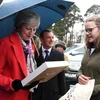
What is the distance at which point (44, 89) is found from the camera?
13.2ft

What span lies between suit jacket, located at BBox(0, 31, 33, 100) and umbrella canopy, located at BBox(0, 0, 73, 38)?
0.28 metres

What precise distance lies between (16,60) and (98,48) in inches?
34.5

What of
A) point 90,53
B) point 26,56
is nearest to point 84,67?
point 90,53

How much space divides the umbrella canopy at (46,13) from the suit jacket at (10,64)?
28 cm

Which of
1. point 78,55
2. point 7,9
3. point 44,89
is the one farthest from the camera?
point 78,55

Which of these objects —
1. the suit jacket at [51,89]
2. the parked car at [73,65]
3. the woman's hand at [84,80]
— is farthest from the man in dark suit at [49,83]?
the parked car at [73,65]

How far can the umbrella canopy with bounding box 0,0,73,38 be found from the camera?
121 inches

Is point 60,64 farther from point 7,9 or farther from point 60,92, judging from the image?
point 60,92

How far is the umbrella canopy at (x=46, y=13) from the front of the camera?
3.08 meters

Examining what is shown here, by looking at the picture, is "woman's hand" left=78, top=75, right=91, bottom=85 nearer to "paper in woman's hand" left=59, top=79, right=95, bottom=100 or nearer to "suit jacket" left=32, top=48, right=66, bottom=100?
"paper in woman's hand" left=59, top=79, right=95, bottom=100

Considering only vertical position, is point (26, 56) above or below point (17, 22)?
below

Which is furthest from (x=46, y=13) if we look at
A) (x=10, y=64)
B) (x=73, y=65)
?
(x=73, y=65)

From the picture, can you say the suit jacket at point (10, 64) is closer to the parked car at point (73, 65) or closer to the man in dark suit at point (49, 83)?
the man in dark suit at point (49, 83)

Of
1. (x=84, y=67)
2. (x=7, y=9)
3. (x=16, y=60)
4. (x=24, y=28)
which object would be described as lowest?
(x=84, y=67)
